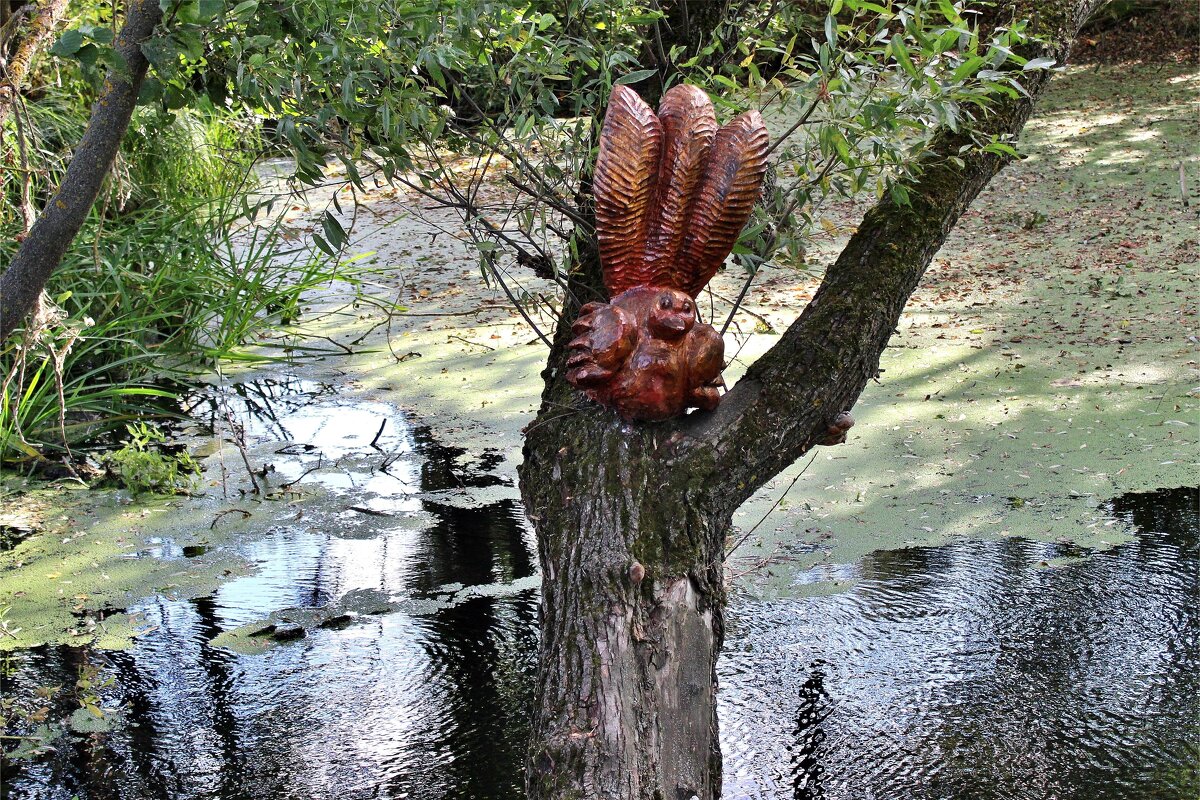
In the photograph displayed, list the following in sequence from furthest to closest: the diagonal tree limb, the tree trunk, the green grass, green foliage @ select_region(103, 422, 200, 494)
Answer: the green grass < green foliage @ select_region(103, 422, 200, 494) < the diagonal tree limb < the tree trunk

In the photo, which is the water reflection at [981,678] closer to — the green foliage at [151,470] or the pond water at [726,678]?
the pond water at [726,678]

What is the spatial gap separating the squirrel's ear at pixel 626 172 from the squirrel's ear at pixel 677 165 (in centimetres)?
1

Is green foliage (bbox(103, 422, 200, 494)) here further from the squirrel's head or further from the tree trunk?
the squirrel's head

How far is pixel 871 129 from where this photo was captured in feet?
5.34

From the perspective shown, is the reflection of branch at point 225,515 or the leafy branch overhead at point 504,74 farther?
the reflection of branch at point 225,515

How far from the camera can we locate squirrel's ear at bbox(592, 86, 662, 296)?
1658 mm

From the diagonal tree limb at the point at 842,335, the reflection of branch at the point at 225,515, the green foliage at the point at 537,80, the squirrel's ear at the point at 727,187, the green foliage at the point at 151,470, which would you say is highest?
the green foliage at the point at 537,80

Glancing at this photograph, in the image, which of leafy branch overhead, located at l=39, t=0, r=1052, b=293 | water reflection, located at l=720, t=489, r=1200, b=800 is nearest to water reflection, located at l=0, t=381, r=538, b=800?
water reflection, located at l=720, t=489, r=1200, b=800

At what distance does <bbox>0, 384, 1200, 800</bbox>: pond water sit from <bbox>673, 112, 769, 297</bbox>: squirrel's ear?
101 cm

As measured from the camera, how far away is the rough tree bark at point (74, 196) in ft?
A: 5.19

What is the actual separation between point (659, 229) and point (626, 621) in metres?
0.59

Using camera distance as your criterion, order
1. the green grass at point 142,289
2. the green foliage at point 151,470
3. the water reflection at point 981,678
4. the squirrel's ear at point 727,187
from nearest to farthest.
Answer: the squirrel's ear at point 727,187 < the water reflection at point 981,678 < the green foliage at point 151,470 < the green grass at point 142,289

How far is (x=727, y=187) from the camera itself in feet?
5.50

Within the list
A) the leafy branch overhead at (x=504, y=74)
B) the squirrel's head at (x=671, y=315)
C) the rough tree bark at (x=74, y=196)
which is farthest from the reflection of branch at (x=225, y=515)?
the squirrel's head at (x=671, y=315)
